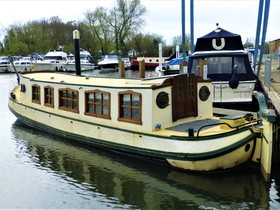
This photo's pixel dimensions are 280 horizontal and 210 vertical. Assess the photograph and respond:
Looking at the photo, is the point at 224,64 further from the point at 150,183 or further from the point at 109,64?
the point at 109,64

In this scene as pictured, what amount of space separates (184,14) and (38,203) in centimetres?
1681

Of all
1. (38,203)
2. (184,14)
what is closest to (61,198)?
(38,203)

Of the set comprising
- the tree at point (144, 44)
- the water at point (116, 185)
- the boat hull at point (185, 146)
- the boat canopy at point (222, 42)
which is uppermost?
the tree at point (144, 44)

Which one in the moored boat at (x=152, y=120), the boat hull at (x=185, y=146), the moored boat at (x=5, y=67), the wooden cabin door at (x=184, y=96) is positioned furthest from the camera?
the moored boat at (x=5, y=67)

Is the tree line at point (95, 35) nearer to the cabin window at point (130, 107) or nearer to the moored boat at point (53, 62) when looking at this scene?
the moored boat at point (53, 62)

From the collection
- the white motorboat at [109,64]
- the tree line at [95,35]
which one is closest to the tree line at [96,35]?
the tree line at [95,35]

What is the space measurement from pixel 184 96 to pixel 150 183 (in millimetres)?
3049

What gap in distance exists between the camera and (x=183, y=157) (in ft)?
33.3

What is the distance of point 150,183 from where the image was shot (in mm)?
10164

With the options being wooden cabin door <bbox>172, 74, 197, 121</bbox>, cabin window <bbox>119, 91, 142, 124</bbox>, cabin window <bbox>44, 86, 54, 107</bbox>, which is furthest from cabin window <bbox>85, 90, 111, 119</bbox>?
cabin window <bbox>44, 86, 54, 107</bbox>

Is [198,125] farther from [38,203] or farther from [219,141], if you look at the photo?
[38,203]

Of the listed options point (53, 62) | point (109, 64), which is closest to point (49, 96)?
point (53, 62)

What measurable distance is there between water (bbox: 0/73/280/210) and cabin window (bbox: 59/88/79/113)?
71.7 inches

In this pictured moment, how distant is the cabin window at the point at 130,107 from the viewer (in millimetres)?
11305
